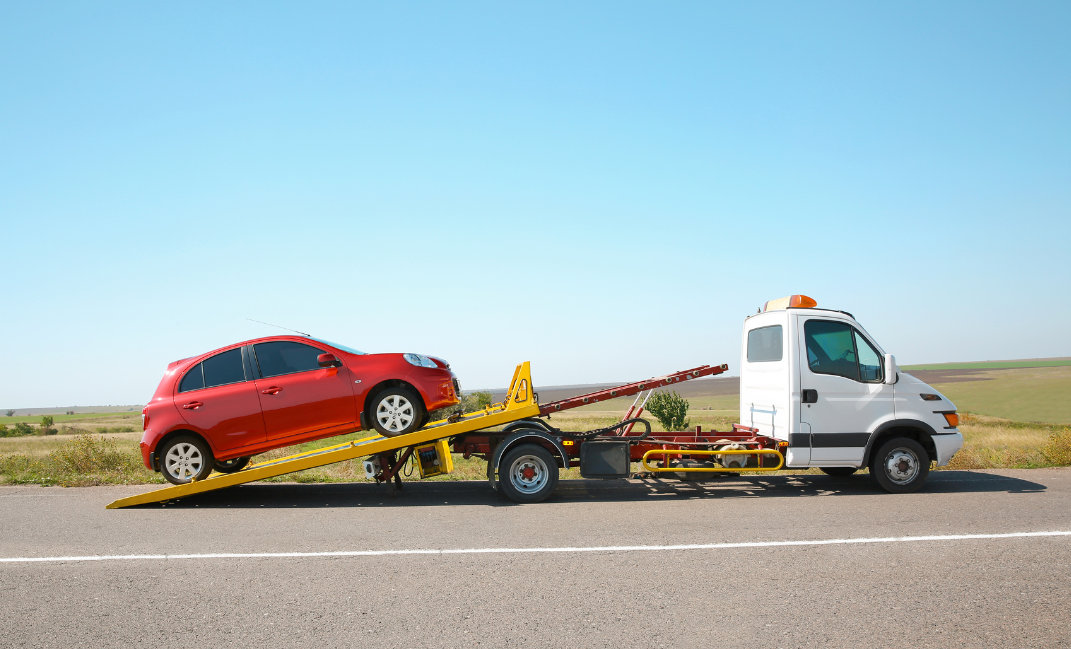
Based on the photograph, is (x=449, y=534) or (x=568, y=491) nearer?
(x=449, y=534)

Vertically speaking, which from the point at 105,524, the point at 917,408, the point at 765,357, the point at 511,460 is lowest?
the point at 105,524

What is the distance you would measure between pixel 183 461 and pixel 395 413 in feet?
9.18

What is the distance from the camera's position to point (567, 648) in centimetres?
419

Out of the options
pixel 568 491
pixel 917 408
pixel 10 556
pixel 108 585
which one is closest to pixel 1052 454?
pixel 917 408

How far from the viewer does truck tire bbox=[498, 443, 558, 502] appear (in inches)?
358

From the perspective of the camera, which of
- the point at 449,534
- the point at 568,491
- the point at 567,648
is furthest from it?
the point at 568,491

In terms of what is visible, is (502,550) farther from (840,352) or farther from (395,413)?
(840,352)

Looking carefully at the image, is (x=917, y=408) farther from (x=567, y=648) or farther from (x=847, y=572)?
(x=567, y=648)

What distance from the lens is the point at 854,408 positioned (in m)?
9.41

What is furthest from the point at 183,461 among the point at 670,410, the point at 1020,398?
the point at 1020,398

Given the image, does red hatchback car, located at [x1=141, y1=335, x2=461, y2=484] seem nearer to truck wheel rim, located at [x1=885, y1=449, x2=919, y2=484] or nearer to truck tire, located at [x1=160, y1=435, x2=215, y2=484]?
truck tire, located at [x1=160, y1=435, x2=215, y2=484]

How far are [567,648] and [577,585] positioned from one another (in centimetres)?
121

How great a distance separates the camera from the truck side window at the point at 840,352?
9484 millimetres

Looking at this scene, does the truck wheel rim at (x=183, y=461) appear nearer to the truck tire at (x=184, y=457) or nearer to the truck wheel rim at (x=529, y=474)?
the truck tire at (x=184, y=457)
